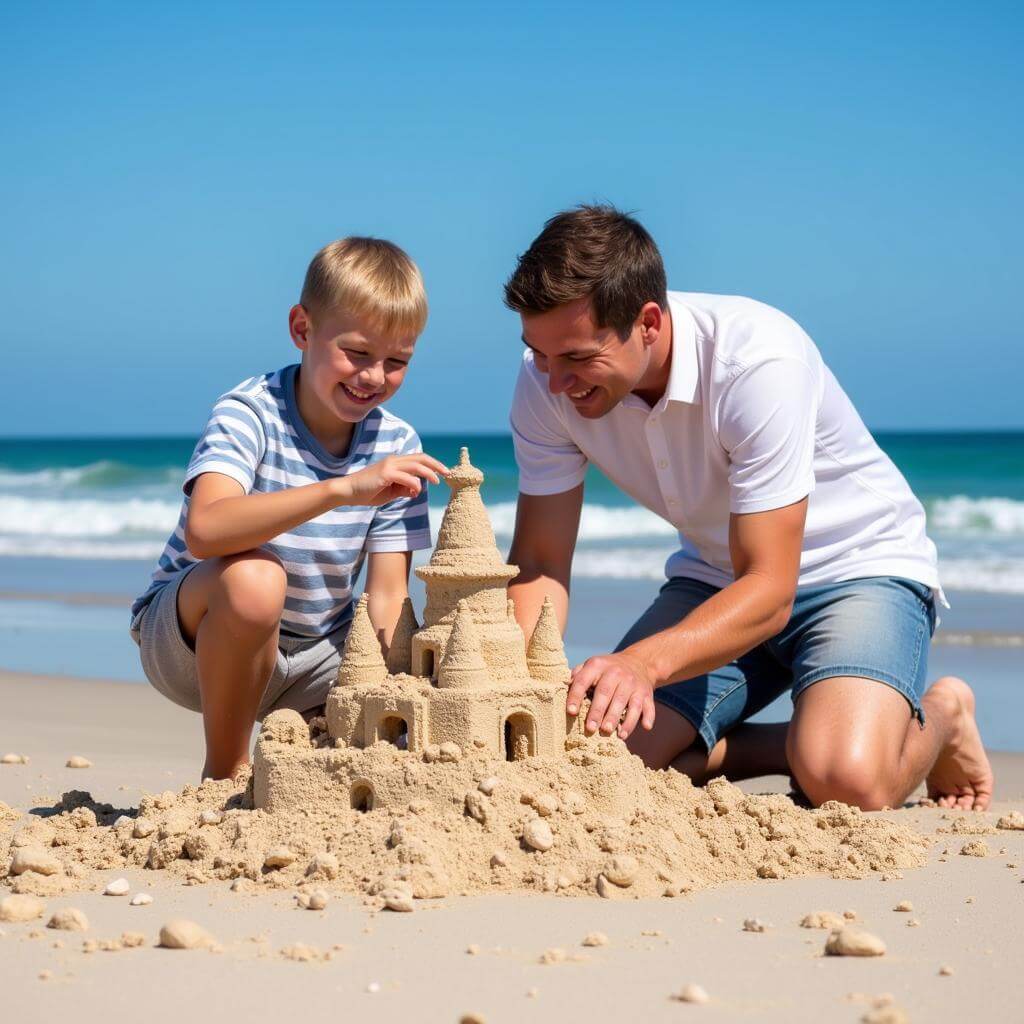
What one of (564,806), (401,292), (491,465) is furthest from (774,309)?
(491,465)

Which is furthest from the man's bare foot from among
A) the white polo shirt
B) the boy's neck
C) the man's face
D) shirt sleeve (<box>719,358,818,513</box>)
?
the boy's neck

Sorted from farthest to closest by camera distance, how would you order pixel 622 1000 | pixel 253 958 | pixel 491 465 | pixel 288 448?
1. pixel 491 465
2. pixel 288 448
3. pixel 253 958
4. pixel 622 1000

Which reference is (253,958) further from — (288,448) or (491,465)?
(491,465)

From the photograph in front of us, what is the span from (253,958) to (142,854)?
123 centimetres

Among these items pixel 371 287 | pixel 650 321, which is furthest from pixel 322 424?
pixel 650 321

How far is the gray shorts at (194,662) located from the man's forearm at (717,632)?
1.45 meters

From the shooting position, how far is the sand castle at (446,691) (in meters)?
4.63

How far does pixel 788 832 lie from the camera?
4969mm

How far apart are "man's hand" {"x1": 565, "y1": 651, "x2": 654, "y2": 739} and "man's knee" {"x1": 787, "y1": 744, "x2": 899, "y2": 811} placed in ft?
3.64

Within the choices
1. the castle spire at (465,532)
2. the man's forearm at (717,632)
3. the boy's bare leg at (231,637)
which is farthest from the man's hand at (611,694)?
the boy's bare leg at (231,637)

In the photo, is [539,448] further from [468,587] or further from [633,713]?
[633,713]

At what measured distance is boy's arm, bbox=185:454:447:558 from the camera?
4988mm

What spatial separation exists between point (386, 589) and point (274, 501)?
3.05 ft

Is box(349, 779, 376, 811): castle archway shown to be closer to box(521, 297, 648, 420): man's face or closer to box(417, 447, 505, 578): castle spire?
box(417, 447, 505, 578): castle spire
